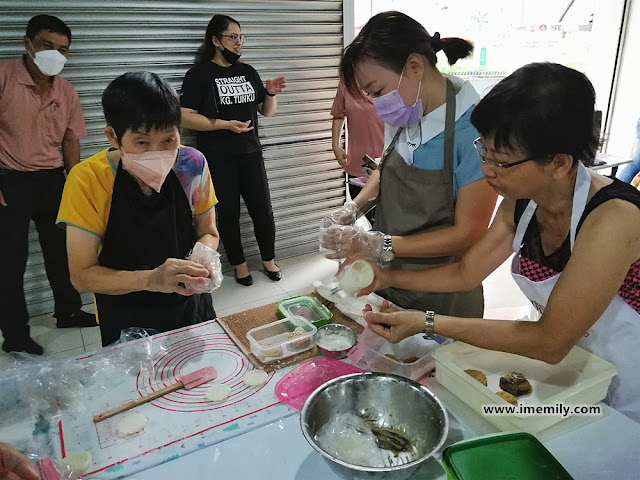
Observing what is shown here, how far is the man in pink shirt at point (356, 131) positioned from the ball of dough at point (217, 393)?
3049 mm

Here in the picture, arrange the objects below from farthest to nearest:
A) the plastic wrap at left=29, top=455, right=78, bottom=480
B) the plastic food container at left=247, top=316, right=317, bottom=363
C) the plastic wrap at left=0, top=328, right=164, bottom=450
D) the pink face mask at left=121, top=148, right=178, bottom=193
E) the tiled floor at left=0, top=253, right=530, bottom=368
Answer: the tiled floor at left=0, top=253, right=530, bottom=368, the pink face mask at left=121, top=148, right=178, bottom=193, the plastic food container at left=247, top=316, right=317, bottom=363, the plastic wrap at left=0, top=328, right=164, bottom=450, the plastic wrap at left=29, top=455, right=78, bottom=480

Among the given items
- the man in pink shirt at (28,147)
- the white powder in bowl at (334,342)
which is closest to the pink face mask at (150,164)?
the white powder in bowl at (334,342)

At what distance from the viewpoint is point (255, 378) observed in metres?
1.38

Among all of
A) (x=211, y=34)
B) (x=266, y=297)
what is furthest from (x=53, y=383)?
(x=211, y=34)

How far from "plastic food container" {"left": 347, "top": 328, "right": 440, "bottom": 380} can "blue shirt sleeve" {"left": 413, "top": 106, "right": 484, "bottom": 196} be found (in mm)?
574

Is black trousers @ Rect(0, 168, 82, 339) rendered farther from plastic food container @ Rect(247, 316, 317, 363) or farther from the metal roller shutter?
plastic food container @ Rect(247, 316, 317, 363)

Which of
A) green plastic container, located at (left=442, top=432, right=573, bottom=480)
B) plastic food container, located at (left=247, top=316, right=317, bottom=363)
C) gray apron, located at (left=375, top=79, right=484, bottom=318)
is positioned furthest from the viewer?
gray apron, located at (left=375, top=79, right=484, bottom=318)

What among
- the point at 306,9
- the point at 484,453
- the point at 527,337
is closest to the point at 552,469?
the point at 484,453

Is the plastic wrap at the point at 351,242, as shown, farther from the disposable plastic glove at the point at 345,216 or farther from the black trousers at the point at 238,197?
the black trousers at the point at 238,197

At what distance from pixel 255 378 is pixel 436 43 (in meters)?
1.31

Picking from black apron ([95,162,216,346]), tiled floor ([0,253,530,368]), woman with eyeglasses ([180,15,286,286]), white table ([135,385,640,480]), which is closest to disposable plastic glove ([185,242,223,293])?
black apron ([95,162,216,346])

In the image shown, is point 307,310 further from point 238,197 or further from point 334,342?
point 238,197

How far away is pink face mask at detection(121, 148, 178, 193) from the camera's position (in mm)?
1582

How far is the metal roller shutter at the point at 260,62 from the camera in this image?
142 inches
